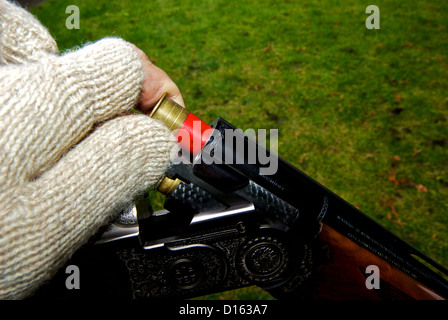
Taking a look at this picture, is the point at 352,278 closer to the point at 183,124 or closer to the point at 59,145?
the point at 183,124

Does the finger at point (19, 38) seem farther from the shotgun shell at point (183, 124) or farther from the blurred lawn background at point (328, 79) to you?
the blurred lawn background at point (328, 79)

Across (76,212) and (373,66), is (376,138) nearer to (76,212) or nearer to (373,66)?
(373,66)

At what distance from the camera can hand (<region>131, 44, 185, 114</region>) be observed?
1.24 meters

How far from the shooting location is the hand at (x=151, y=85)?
4.06 ft

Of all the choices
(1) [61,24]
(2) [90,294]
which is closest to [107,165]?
(2) [90,294]

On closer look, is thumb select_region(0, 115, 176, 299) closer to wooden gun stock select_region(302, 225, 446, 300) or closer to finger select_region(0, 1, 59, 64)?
finger select_region(0, 1, 59, 64)

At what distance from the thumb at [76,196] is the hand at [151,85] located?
0.16m

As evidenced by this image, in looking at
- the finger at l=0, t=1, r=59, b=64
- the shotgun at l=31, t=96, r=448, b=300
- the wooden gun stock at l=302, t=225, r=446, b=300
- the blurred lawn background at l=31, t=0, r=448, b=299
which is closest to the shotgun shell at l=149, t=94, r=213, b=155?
the shotgun at l=31, t=96, r=448, b=300

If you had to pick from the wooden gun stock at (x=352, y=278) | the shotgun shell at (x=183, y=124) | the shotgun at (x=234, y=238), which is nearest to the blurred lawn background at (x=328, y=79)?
the wooden gun stock at (x=352, y=278)

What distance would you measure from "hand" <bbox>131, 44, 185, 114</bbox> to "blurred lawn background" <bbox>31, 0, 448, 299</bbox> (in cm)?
210

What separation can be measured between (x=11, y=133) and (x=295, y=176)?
1.11 meters

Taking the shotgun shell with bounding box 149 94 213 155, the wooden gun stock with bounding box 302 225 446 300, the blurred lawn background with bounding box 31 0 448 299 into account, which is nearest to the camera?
the shotgun shell with bounding box 149 94 213 155

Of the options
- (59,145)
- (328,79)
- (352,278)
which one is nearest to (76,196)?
(59,145)

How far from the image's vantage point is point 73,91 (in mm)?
989
